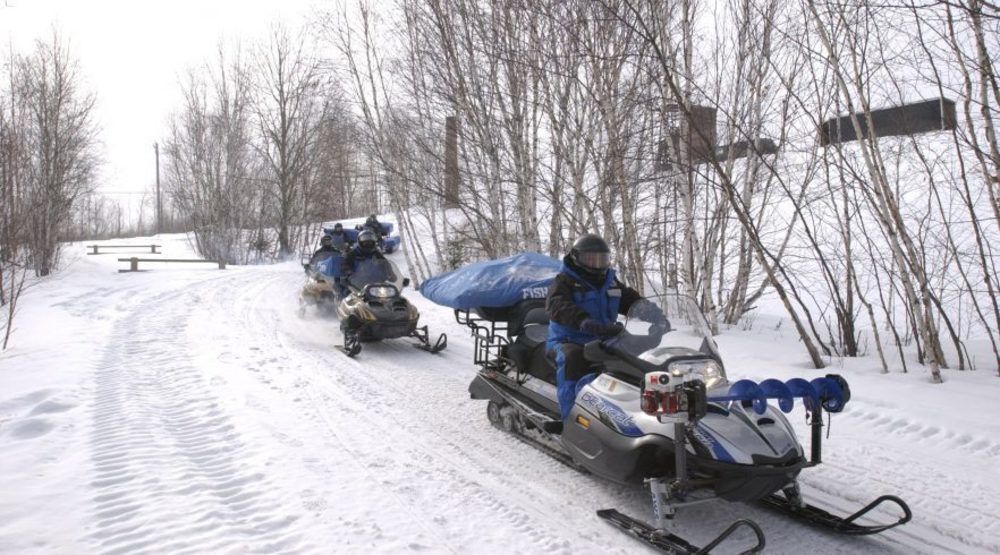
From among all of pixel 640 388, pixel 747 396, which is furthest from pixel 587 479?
pixel 747 396

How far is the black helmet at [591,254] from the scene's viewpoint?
14.2ft

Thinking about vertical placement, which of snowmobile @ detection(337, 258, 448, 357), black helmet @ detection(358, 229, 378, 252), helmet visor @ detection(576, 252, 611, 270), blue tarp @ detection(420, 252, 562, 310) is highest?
black helmet @ detection(358, 229, 378, 252)

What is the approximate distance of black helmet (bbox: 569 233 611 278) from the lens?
4.32 meters

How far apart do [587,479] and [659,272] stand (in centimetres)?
775

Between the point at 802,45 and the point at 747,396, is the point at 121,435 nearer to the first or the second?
the point at 747,396

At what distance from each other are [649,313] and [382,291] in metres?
5.09

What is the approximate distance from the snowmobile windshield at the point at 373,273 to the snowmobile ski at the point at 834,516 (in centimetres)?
660

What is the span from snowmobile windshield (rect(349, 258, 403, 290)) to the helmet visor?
5255 millimetres


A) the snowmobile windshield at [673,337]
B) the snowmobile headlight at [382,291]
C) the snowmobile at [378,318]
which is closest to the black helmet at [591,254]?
the snowmobile windshield at [673,337]

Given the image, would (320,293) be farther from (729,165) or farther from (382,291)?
(729,165)

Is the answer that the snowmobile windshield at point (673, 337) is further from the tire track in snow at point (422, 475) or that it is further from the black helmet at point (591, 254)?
the tire track in snow at point (422, 475)

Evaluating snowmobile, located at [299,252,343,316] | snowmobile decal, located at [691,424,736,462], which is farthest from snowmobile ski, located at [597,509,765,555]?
snowmobile, located at [299,252,343,316]

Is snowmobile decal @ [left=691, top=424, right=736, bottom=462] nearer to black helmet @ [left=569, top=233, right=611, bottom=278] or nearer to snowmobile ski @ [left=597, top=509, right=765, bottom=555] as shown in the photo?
snowmobile ski @ [left=597, top=509, right=765, bottom=555]

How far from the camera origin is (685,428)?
9.82 feet
